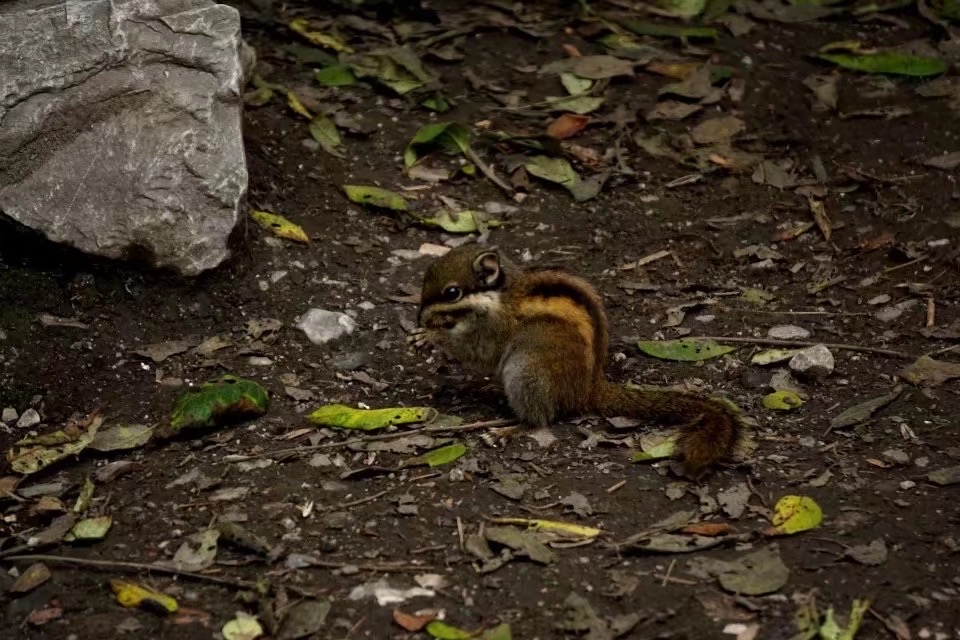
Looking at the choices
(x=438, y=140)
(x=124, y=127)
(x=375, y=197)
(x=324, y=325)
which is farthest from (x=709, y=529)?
(x=438, y=140)

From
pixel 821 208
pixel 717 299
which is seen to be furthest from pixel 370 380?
pixel 821 208

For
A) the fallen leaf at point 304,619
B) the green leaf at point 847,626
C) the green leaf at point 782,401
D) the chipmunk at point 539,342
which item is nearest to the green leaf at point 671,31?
the chipmunk at point 539,342

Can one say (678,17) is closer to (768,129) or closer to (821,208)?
(768,129)

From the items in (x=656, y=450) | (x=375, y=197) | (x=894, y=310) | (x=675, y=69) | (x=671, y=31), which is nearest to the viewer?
(x=656, y=450)

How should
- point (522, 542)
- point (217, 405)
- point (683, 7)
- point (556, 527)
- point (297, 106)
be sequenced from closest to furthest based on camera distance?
point (522, 542) < point (556, 527) < point (217, 405) < point (297, 106) < point (683, 7)

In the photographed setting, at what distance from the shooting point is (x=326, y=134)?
8.11 m

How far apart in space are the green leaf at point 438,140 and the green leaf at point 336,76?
0.76 m

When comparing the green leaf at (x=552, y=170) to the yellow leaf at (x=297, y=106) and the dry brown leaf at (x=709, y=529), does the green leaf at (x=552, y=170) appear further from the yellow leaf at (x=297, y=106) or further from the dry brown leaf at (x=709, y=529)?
the dry brown leaf at (x=709, y=529)

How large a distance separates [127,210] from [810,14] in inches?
221

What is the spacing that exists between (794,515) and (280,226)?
3.42 meters

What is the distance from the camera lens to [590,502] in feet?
17.6

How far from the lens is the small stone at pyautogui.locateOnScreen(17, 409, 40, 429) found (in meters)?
5.94

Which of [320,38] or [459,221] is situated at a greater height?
[320,38]

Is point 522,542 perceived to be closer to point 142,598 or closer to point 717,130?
point 142,598
